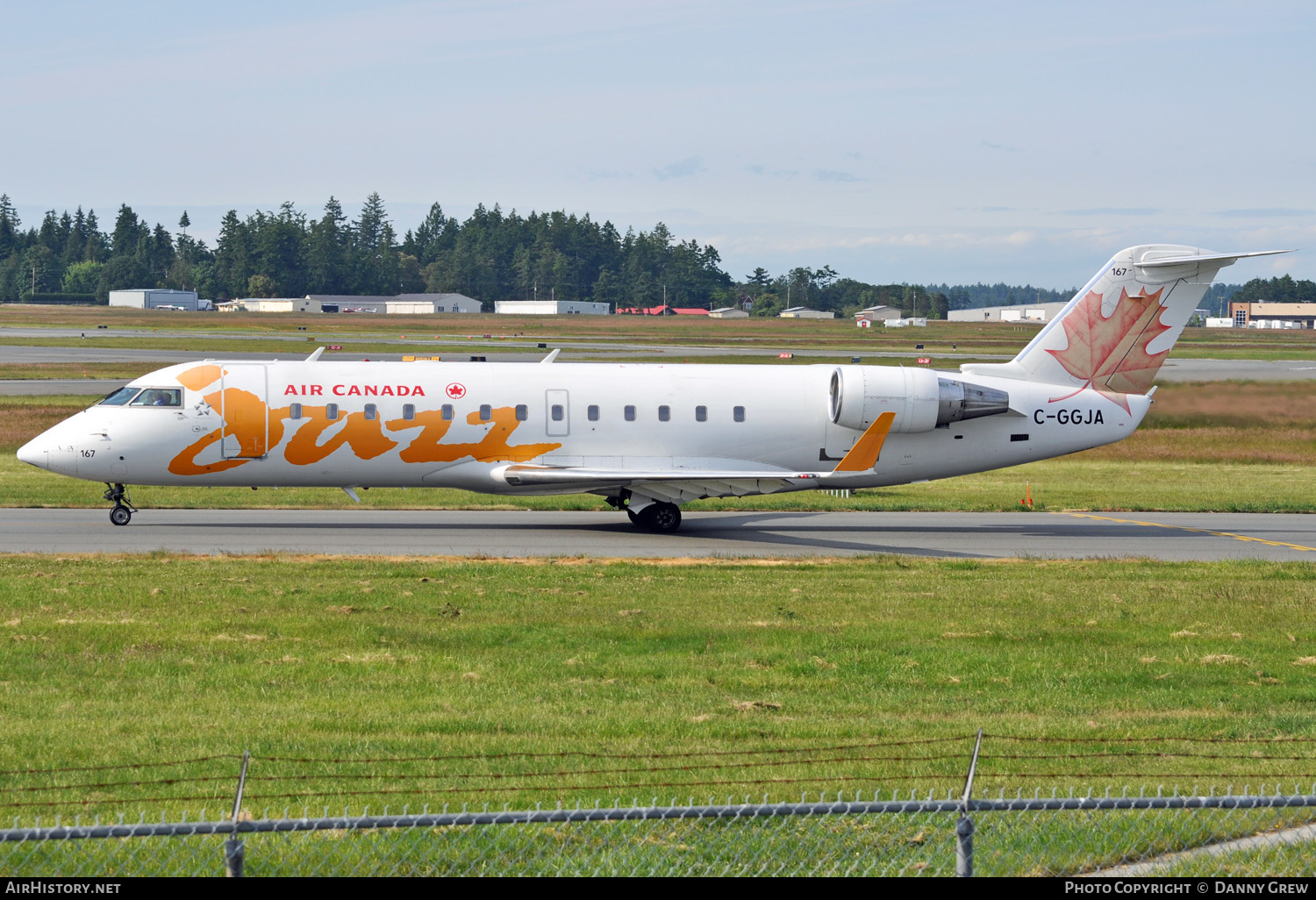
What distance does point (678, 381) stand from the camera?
28672mm

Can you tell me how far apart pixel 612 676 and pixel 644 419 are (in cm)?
1391

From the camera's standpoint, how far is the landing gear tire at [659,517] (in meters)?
28.9

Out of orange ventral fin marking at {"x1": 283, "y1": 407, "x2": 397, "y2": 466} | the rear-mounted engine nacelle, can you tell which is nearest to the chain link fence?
orange ventral fin marking at {"x1": 283, "y1": 407, "x2": 397, "y2": 466}

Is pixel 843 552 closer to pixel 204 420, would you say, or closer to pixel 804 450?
pixel 804 450

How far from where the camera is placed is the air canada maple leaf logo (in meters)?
30.0

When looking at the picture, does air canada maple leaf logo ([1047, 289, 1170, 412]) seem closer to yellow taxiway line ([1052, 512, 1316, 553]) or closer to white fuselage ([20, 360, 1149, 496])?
white fuselage ([20, 360, 1149, 496])

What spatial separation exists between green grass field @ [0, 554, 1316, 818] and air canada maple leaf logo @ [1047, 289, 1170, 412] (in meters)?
8.10

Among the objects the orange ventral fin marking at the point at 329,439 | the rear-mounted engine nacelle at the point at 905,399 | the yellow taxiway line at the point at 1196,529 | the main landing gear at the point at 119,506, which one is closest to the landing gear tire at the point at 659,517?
the rear-mounted engine nacelle at the point at 905,399

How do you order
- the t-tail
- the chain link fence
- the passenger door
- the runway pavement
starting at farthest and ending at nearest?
the runway pavement, the t-tail, the passenger door, the chain link fence

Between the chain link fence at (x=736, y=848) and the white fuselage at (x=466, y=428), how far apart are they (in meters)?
17.5

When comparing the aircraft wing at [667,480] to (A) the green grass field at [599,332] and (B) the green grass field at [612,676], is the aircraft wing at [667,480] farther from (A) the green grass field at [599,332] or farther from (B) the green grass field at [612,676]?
(A) the green grass field at [599,332]
